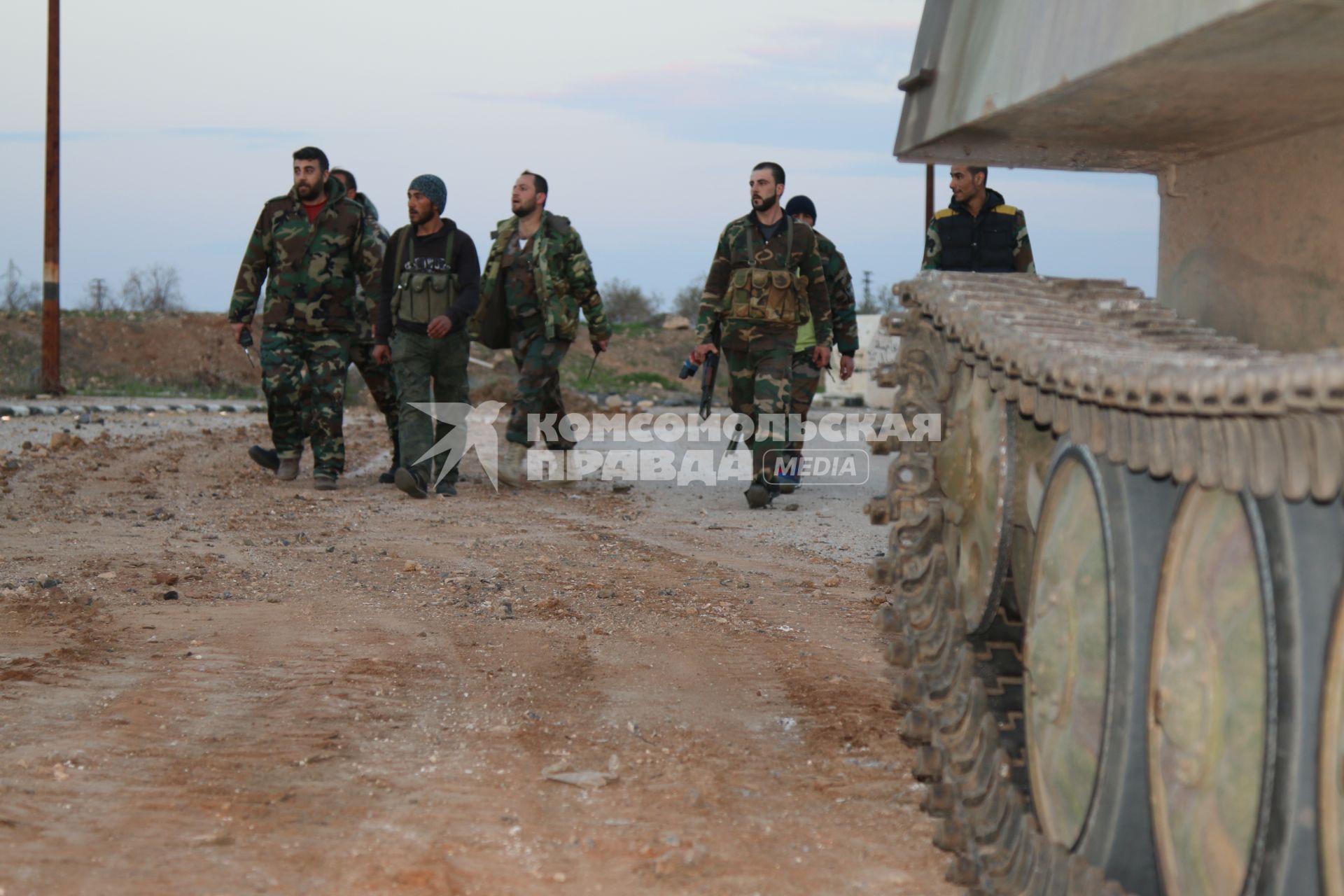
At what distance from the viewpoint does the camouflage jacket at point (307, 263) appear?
9.89 meters

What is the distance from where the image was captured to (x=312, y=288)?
32.5 ft

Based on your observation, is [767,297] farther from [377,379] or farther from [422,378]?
[377,379]

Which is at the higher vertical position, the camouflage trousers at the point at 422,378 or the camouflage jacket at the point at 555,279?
the camouflage jacket at the point at 555,279

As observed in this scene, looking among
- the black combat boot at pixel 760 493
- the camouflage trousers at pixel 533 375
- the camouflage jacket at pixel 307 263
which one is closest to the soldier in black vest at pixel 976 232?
the black combat boot at pixel 760 493

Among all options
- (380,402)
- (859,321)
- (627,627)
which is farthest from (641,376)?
(627,627)

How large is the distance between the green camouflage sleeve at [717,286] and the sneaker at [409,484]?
6.74ft

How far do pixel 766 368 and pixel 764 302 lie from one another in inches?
17.6

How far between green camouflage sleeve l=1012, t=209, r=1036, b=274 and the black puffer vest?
0.09 feet

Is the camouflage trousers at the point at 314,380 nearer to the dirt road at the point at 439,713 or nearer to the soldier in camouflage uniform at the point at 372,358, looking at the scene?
the soldier in camouflage uniform at the point at 372,358

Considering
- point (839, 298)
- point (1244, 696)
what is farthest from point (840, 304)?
point (1244, 696)

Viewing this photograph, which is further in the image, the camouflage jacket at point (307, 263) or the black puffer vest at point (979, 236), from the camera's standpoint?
the camouflage jacket at point (307, 263)

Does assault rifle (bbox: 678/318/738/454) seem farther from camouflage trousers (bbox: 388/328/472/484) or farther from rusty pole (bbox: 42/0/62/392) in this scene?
rusty pole (bbox: 42/0/62/392)

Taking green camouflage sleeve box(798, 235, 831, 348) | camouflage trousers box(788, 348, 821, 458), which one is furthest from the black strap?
camouflage trousers box(788, 348, 821, 458)

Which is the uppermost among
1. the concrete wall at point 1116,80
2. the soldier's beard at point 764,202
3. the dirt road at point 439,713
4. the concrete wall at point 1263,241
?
the soldier's beard at point 764,202
